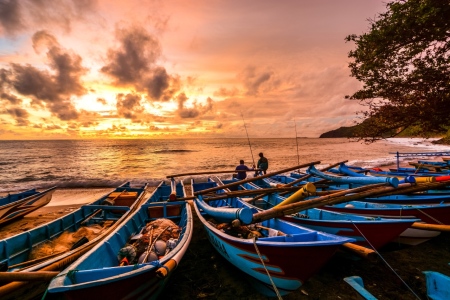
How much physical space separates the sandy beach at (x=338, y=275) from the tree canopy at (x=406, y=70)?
486cm

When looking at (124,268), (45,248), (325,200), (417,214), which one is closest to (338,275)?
(325,200)

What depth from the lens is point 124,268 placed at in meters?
3.86

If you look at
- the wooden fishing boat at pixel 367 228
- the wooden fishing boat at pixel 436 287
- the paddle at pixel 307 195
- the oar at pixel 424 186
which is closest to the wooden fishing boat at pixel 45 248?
the paddle at pixel 307 195

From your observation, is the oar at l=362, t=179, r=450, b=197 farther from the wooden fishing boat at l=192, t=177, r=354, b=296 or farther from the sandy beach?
the wooden fishing boat at l=192, t=177, r=354, b=296

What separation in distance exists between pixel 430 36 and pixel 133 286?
488 inches

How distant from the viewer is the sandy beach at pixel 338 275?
5129mm

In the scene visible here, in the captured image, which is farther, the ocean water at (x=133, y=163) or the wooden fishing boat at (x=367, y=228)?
the ocean water at (x=133, y=163)

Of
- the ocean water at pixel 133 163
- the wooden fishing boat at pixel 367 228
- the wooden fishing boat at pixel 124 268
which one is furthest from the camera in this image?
the ocean water at pixel 133 163

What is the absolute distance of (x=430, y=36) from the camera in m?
8.98

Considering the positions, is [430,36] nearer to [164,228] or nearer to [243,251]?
[243,251]

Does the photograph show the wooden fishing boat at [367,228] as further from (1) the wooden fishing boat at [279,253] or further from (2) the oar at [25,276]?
(2) the oar at [25,276]

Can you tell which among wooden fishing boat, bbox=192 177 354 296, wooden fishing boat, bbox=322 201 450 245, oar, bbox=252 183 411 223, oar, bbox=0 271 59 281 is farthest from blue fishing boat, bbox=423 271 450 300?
oar, bbox=0 271 59 281

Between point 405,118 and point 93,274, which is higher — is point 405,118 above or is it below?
above

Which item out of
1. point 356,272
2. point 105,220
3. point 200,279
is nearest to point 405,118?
point 356,272
